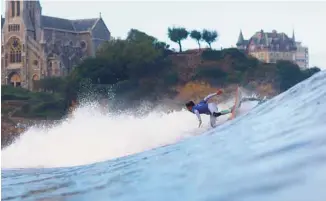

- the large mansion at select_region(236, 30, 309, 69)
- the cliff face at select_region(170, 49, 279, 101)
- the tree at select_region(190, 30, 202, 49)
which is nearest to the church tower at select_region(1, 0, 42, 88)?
the cliff face at select_region(170, 49, 279, 101)

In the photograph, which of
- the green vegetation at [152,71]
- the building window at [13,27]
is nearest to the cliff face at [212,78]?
the green vegetation at [152,71]

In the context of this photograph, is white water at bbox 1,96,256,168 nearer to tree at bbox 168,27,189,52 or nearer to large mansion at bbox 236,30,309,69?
tree at bbox 168,27,189,52

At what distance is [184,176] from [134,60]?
9.27 meters

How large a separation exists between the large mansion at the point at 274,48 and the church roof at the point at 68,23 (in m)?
7.40

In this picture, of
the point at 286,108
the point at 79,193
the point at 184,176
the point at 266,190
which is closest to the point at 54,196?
the point at 79,193

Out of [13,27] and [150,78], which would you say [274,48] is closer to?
[150,78]

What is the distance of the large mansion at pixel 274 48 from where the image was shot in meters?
9.64

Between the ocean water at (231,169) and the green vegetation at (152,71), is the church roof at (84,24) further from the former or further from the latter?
the ocean water at (231,169)

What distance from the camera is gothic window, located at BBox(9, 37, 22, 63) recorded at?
15.5 m

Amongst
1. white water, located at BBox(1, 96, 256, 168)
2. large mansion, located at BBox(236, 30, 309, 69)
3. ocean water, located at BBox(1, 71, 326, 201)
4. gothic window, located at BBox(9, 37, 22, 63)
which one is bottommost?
white water, located at BBox(1, 96, 256, 168)

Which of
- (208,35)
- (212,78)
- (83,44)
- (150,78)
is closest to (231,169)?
(208,35)

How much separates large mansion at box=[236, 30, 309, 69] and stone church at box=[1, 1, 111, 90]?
5281 mm

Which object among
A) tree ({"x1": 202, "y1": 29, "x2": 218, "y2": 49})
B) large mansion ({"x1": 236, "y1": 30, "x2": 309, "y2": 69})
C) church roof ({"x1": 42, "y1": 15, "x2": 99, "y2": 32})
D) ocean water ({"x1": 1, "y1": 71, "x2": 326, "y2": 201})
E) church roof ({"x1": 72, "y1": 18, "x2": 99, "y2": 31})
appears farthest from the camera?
church roof ({"x1": 72, "y1": 18, "x2": 99, "y2": 31})

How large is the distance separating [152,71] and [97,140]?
10.3 ft
